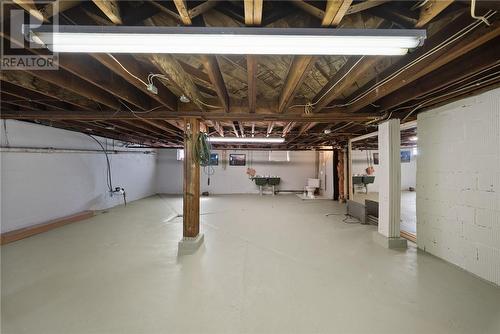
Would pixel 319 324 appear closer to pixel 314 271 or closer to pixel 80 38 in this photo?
pixel 314 271

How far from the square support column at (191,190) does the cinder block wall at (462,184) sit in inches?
133

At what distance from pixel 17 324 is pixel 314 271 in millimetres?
2693

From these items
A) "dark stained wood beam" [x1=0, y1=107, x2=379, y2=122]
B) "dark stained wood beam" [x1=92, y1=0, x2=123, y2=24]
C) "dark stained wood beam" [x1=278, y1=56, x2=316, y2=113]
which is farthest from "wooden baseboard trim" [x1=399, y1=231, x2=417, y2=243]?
"dark stained wood beam" [x1=92, y1=0, x2=123, y2=24]

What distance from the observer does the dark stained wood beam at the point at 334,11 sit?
1.12m

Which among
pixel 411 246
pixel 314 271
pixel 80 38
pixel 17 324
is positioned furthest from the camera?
pixel 411 246

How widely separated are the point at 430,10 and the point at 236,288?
2.61m

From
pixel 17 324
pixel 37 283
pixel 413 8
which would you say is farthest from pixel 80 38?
pixel 37 283

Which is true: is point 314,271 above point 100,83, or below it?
below

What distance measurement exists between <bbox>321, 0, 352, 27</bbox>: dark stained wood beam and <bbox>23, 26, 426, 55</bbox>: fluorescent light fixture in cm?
9

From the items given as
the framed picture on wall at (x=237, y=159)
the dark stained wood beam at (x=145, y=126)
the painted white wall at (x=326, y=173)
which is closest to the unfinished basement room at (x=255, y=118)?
Answer: the dark stained wood beam at (x=145, y=126)

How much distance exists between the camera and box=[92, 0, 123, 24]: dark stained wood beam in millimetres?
1130

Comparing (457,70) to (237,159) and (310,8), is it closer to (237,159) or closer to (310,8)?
(310,8)

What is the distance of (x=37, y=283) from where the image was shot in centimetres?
221

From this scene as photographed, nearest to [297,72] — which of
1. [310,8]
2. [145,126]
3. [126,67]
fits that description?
[310,8]
